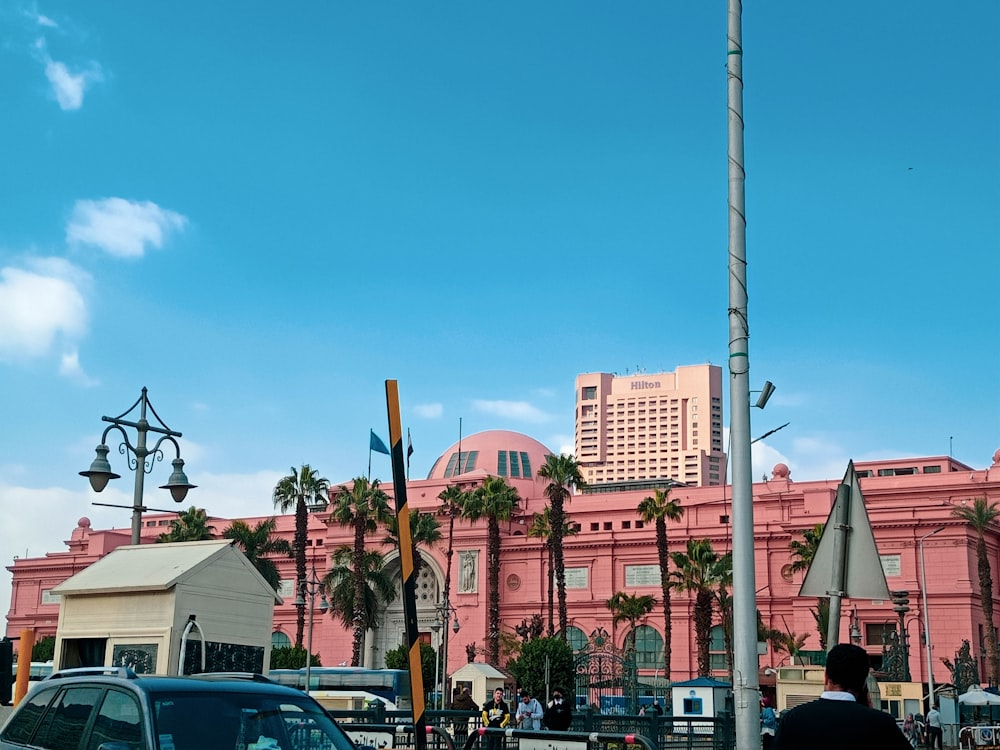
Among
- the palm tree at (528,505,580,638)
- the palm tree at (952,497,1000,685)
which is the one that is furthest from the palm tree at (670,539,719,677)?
the palm tree at (952,497,1000,685)

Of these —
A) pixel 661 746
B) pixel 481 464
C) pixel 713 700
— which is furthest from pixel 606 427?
pixel 661 746

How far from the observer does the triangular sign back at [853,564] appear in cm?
752

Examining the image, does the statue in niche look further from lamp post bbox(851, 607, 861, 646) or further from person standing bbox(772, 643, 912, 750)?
person standing bbox(772, 643, 912, 750)

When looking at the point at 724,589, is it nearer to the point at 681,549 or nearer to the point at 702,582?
the point at 702,582

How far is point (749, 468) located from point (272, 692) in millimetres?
4736

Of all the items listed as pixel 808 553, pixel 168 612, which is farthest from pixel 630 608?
pixel 168 612

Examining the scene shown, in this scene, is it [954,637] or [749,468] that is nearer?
[749,468]

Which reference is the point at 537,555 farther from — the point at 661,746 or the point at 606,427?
the point at 606,427

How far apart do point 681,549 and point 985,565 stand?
17.0 m

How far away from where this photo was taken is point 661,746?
60.9ft

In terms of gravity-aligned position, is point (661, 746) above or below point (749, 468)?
below

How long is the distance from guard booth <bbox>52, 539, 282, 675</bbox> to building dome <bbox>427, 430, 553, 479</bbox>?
6970 centimetres

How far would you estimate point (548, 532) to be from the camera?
211ft

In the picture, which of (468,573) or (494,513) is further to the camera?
(468,573)
